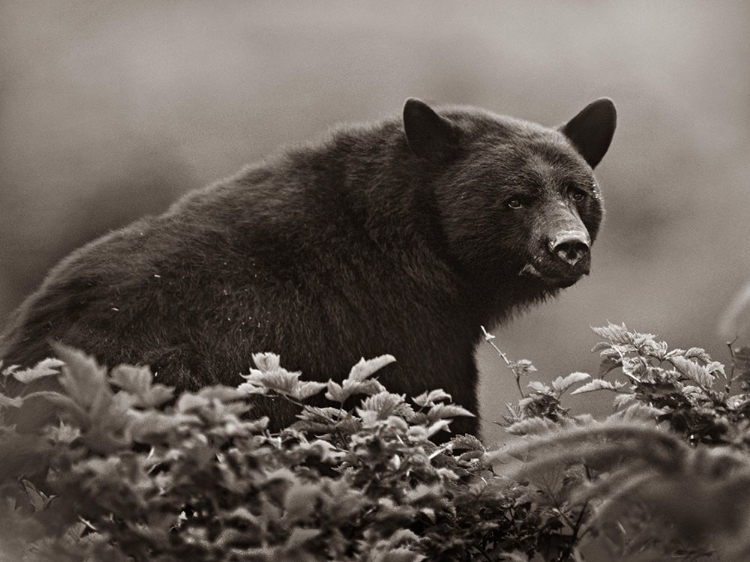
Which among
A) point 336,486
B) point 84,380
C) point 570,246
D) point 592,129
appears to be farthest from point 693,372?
point 592,129

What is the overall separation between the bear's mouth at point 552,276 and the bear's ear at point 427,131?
73 centimetres

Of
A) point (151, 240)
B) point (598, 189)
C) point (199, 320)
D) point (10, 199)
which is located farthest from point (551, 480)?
point (10, 199)

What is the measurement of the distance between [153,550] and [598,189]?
13.5 ft

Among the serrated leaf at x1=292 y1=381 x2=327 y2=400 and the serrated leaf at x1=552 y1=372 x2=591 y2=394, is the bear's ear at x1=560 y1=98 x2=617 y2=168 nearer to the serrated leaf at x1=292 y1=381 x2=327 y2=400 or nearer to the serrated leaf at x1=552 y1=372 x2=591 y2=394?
the serrated leaf at x1=552 y1=372 x2=591 y2=394

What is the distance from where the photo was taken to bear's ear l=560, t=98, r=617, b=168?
616 centimetres

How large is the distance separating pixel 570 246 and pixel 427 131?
987mm

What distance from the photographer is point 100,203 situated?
12.1 metres

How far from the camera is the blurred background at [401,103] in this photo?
12672mm

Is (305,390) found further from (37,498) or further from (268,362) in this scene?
(37,498)

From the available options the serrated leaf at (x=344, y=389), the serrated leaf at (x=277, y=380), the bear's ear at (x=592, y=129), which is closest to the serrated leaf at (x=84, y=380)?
the serrated leaf at (x=277, y=380)

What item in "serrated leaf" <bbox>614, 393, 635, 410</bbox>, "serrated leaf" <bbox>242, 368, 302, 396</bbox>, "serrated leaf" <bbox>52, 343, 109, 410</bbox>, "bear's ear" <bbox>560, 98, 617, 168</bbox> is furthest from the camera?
"bear's ear" <bbox>560, 98, 617, 168</bbox>

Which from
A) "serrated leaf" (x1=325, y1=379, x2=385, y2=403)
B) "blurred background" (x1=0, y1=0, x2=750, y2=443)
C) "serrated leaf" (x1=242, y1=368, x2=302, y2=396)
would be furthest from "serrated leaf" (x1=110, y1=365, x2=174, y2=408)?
"blurred background" (x1=0, y1=0, x2=750, y2=443)

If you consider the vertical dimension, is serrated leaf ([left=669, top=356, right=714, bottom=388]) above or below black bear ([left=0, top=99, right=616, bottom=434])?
above

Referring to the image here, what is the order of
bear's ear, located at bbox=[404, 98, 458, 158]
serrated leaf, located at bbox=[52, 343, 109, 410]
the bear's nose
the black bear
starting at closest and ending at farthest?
serrated leaf, located at bbox=[52, 343, 109, 410], the black bear, the bear's nose, bear's ear, located at bbox=[404, 98, 458, 158]
